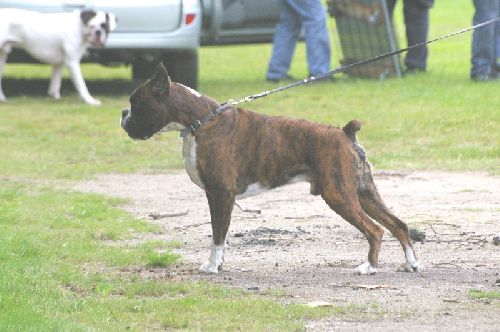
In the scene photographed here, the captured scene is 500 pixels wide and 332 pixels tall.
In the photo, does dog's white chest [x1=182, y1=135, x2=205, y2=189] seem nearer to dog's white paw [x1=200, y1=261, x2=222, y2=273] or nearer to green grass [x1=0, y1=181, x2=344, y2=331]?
dog's white paw [x1=200, y1=261, x2=222, y2=273]

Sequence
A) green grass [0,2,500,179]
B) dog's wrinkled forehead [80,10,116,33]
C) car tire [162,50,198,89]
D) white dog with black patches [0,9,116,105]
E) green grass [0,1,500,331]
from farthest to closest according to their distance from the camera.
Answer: car tire [162,50,198,89] < white dog with black patches [0,9,116,105] < dog's wrinkled forehead [80,10,116,33] < green grass [0,2,500,179] < green grass [0,1,500,331]

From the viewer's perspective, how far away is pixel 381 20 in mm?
18391

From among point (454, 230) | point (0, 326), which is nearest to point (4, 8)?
point (454, 230)

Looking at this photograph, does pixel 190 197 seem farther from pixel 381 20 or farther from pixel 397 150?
pixel 381 20

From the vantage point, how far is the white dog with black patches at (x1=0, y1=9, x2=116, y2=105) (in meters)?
16.3

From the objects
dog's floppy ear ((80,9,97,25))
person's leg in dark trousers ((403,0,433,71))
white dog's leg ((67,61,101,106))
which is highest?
dog's floppy ear ((80,9,97,25))

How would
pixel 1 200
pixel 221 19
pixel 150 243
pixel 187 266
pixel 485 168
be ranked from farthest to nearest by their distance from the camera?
pixel 221 19
pixel 485 168
pixel 1 200
pixel 150 243
pixel 187 266

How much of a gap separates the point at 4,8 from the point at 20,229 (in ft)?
25.3

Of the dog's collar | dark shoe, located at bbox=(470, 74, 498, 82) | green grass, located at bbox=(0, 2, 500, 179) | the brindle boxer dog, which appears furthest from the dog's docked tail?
dark shoe, located at bbox=(470, 74, 498, 82)

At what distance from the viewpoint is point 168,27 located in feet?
55.2

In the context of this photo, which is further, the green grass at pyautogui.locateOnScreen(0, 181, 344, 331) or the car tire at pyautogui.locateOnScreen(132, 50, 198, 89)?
the car tire at pyautogui.locateOnScreen(132, 50, 198, 89)

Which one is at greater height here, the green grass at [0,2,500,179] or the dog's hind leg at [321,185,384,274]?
the dog's hind leg at [321,185,384,274]

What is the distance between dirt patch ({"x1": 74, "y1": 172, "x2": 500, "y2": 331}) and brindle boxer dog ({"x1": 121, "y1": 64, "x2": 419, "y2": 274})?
330 mm

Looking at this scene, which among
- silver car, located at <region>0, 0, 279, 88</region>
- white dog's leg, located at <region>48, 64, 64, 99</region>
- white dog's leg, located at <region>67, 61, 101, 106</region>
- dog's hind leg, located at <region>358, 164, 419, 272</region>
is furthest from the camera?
Result: white dog's leg, located at <region>48, 64, 64, 99</region>
